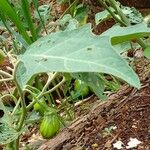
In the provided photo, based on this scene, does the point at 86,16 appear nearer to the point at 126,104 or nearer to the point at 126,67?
the point at 126,104

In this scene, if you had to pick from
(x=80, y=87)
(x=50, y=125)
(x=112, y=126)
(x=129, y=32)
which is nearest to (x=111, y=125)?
(x=112, y=126)

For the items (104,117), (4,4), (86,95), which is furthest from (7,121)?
(86,95)

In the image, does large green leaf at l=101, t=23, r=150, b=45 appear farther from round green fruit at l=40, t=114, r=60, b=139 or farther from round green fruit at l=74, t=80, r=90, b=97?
round green fruit at l=74, t=80, r=90, b=97

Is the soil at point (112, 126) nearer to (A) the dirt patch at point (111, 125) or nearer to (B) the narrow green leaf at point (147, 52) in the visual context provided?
(A) the dirt patch at point (111, 125)

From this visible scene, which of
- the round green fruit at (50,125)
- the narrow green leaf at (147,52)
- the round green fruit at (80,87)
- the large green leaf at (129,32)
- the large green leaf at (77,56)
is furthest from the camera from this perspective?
the round green fruit at (80,87)

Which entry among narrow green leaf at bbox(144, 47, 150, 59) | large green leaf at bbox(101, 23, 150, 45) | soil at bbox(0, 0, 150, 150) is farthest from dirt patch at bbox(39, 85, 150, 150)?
large green leaf at bbox(101, 23, 150, 45)

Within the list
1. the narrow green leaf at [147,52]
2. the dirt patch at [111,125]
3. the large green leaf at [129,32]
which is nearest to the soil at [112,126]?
the dirt patch at [111,125]
